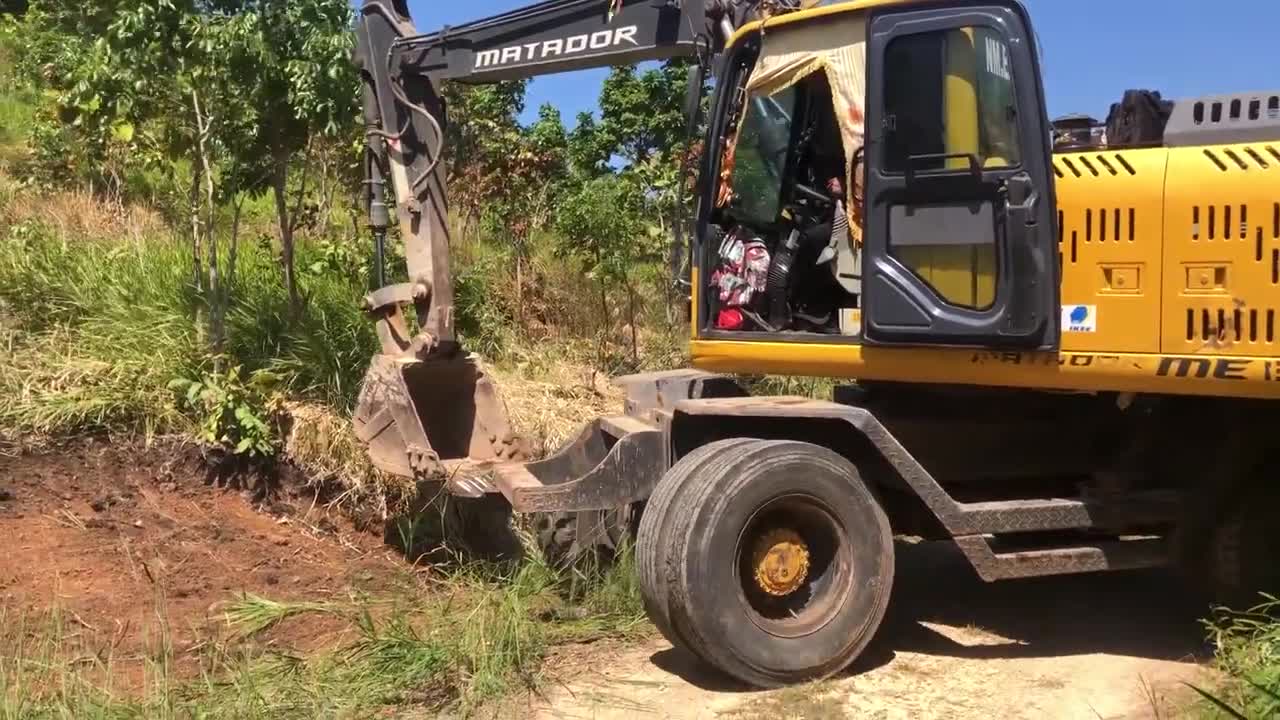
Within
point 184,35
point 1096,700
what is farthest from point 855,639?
point 184,35

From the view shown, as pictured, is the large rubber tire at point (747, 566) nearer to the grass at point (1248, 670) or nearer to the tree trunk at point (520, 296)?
the grass at point (1248, 670)

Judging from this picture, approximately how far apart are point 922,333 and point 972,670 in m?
1.48

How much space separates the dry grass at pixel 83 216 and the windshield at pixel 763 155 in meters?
5.95

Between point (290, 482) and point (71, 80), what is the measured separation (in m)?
3.09

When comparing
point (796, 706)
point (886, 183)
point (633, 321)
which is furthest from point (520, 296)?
point (796, 706)

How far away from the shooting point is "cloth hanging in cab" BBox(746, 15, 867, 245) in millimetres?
5258

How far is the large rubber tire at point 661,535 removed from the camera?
4953mm

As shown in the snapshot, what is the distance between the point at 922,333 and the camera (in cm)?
513

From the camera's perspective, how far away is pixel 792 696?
4.88 m

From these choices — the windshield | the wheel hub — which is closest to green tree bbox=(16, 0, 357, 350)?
the windshield

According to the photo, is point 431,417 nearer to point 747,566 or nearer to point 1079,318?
point 747,566

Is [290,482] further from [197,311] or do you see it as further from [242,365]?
[197,311]

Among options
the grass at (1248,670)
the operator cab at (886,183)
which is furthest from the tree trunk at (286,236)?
the grass at (1248,670)

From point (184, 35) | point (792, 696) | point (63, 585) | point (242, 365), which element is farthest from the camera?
point (242, 365)
